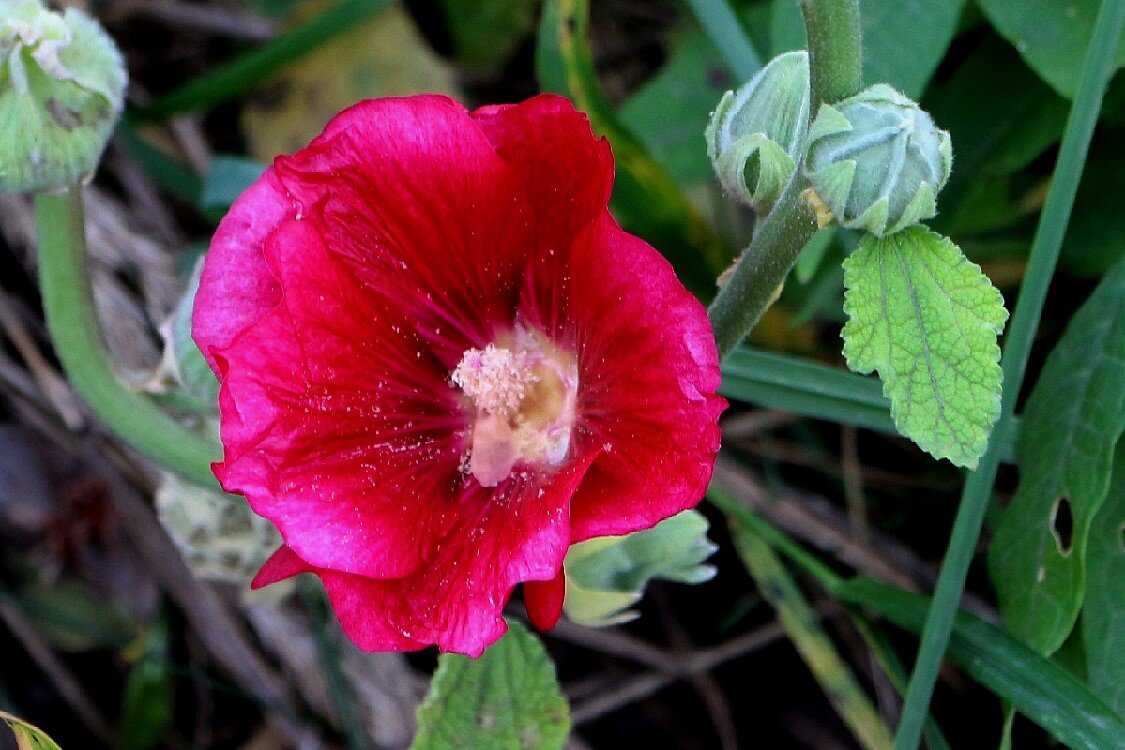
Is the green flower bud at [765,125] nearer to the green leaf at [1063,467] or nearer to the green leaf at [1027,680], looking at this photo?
the green leaf at [1063,467]

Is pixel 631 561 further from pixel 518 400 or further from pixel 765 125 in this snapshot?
pixel 765 125

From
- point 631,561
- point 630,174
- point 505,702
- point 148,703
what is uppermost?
point 630,174

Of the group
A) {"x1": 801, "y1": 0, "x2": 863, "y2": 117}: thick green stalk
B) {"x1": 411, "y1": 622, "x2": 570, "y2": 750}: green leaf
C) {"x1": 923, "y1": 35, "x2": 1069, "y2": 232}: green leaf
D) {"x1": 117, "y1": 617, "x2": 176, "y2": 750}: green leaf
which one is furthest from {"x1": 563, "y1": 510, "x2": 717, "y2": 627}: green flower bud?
{"x1": 117, "y1": 617, "x2": 176, "y2": 750}: green leaf

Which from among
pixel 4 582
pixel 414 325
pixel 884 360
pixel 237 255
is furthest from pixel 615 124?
pixel 4 582

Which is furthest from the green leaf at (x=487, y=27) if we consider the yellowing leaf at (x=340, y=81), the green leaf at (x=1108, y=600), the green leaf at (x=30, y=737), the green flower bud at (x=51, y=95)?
the green leaf at (x=30, y=737)

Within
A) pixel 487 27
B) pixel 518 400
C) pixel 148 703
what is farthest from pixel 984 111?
pixel 148 703

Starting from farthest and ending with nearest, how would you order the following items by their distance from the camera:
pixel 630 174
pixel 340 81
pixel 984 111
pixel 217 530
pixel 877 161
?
pixel 340 81 < pixel 630 174 < pixel 984 111 < pixel 217 530 < pixel 877 161
